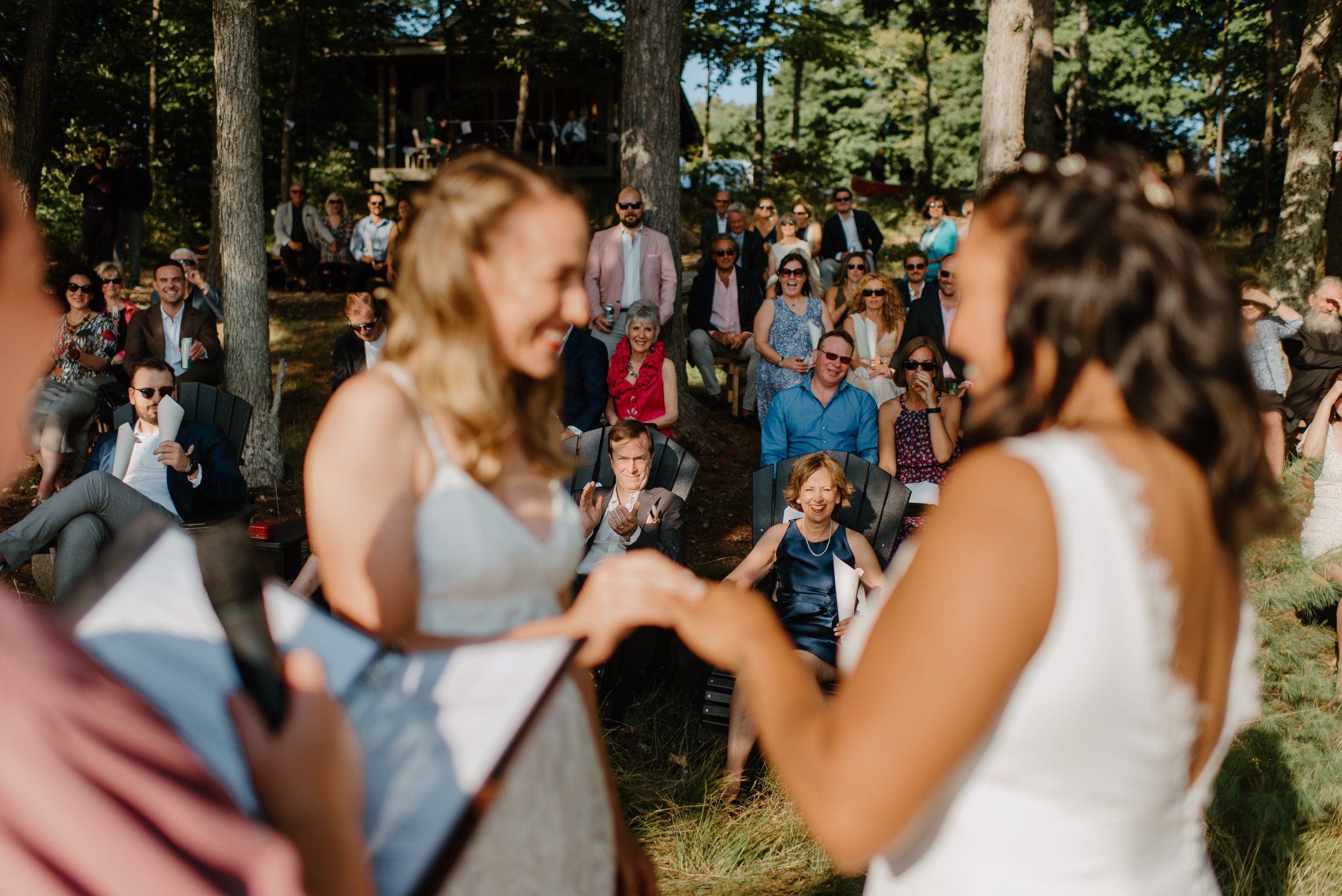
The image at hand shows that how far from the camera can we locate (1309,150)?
1176cm

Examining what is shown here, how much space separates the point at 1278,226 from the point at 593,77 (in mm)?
19288

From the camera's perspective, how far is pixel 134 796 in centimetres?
72

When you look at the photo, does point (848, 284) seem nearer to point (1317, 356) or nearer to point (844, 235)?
point (844, 235)

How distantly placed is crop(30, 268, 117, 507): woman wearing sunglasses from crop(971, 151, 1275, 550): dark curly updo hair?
7922 mm

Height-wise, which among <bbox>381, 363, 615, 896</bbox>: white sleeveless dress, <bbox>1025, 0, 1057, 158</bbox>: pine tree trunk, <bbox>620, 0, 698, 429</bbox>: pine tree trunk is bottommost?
<bbox>381, 363, 615, 896</bbox>: white sleeveless dress

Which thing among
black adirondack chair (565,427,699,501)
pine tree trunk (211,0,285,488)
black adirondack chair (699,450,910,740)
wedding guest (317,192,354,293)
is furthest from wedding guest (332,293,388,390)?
wedding guest (317,192,354,293)

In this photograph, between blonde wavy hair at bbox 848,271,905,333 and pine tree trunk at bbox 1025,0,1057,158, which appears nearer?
blonde wavy hair at bbox 848,271,905,333

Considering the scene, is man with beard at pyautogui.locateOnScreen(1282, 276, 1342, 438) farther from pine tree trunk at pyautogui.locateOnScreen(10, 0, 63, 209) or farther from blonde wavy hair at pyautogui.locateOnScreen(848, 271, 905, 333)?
pine tree trunk at pyautogui.locateOnScreen(10, 0, 63, 209)

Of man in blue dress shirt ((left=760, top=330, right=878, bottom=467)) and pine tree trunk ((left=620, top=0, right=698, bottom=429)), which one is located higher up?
pine tree trunk ((left=620, top=0, right=698, bottom=429))

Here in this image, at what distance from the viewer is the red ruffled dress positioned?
6.97 m

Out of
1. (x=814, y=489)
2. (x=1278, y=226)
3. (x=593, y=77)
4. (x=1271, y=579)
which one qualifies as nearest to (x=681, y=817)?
(x=814, y=489)

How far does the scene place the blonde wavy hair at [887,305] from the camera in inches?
335

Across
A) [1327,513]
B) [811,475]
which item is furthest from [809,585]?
[1327,513]

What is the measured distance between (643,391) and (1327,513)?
417 centimetres
